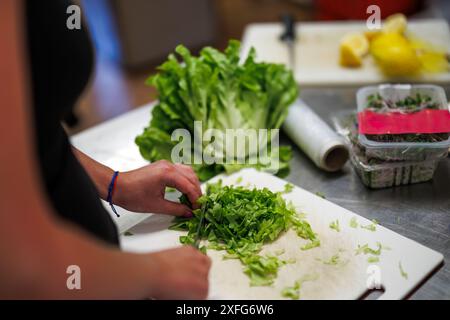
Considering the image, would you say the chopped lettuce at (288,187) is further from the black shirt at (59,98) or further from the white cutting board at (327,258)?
the black shirt at (59,98)

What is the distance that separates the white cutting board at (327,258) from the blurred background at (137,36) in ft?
6.27

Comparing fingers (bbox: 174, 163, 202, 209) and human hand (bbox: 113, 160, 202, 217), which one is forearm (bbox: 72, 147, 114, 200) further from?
fingers (bbox: 174, 163, 202, 209)

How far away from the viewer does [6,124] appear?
1.74 feet

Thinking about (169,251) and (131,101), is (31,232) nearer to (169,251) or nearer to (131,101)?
(169,251)

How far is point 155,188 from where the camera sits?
1.13 meters

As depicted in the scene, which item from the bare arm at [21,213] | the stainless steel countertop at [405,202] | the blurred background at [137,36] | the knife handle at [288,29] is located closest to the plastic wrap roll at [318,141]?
the stainless steel countertop at [405,202]

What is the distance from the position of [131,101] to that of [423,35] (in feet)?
6.44

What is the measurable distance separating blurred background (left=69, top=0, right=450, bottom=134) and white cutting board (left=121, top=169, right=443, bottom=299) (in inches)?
75.3

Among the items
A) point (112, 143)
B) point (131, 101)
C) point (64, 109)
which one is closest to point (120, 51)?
point (131, 101)

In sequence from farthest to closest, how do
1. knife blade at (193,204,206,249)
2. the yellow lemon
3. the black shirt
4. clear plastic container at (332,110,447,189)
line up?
the yellow lemon < clear plastic container at (332,110,447,189) < knife blade at (193,204,206,249) < the black shirt

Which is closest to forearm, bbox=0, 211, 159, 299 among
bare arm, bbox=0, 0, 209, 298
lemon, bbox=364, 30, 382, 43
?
bare arm, bbox=0, 0, 209, 298

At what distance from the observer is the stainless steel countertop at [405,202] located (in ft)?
3.38

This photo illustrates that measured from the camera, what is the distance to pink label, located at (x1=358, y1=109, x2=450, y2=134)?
117 centimetres

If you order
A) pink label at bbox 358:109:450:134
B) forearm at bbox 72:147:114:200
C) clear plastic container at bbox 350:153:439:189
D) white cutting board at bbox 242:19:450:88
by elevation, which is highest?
white cutting board at bbox 242:19:450:88
